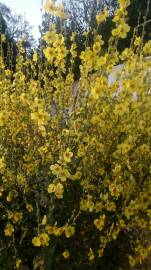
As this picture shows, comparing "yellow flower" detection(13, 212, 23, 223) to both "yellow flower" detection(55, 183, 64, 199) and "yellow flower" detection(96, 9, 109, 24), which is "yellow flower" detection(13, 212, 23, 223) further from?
"yellow flower" detection(96, 9, 109, 24)

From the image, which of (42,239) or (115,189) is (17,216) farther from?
(115,189)

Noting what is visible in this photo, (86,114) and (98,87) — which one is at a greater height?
(98,87)

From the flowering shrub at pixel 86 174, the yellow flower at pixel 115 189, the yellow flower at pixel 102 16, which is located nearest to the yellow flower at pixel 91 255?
the flowering shrub at pixel 86 174

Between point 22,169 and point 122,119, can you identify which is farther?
point 22,169

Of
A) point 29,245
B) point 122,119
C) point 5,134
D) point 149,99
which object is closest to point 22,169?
point 5,134

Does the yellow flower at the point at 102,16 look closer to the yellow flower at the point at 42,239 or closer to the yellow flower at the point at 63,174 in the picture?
the yellow flower at the point at 63,174

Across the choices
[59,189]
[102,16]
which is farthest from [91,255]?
[102,16]

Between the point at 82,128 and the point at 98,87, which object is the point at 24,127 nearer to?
the point at 82,128

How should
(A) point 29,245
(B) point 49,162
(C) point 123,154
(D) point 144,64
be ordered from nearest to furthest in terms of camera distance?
(C) point 123,154, (B) point 49,162, (A) point 29,245, (D) point 144,64

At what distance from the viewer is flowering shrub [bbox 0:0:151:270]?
2.80 meters

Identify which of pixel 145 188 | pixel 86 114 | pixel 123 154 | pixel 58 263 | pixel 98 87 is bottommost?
pixel 58 263

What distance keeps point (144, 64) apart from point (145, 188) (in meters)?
0.95

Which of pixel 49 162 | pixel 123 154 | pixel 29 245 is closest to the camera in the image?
pixel 123 154

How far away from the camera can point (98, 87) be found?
106 inches
